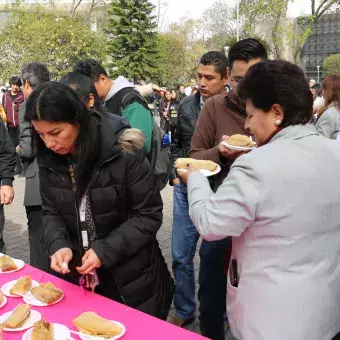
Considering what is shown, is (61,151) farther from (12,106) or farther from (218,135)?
(12,106)

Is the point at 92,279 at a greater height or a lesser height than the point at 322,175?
lesser

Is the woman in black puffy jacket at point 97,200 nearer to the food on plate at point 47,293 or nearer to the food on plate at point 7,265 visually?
the food on plate at point 47,293

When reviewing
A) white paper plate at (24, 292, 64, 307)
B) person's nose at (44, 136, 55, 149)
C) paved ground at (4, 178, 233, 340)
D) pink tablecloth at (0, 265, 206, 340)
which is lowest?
paved ground at (4, 178, 233, 340)

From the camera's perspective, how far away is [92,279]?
72.2 inches

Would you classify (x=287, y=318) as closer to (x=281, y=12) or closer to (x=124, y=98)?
(x=124, y=98)

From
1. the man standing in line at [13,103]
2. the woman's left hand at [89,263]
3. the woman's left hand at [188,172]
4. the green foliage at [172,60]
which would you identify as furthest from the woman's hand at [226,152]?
the green foliage at [172,60]

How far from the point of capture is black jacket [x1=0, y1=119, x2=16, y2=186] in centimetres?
316

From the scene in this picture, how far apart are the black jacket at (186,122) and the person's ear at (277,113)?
1.61 meters

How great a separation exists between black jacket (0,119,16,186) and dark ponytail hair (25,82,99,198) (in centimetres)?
149

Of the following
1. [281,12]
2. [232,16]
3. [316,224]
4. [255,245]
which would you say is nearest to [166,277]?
[255,245]

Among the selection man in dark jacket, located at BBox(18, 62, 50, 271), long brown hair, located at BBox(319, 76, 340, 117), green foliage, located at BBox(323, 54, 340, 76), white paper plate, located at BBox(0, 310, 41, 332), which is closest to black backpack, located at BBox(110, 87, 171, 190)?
man in dark jacket, located at BBox(18, 62, 50, 271)

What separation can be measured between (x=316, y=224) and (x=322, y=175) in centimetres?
16

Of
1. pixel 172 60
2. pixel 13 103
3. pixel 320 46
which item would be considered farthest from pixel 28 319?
pixel 320 46

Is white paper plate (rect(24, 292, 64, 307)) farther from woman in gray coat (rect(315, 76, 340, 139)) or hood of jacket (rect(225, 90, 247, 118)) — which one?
woman in gray coat (rect(315, 76, 340, 139))
